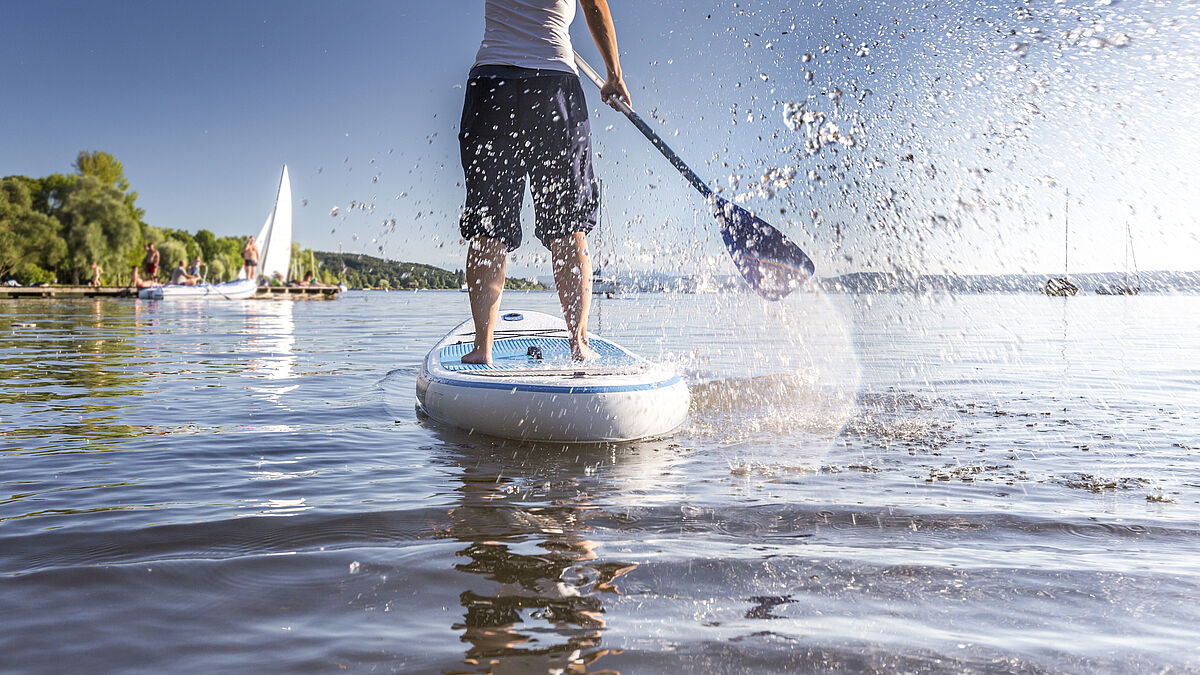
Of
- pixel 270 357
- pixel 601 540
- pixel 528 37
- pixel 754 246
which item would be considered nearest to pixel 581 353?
pixel 754 246

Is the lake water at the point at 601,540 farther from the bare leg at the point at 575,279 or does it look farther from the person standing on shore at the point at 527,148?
the person standing on shore at the point at 527,148

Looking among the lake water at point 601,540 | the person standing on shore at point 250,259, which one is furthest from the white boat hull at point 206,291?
the lake water at point 601,540

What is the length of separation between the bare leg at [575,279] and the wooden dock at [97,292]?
4266cm

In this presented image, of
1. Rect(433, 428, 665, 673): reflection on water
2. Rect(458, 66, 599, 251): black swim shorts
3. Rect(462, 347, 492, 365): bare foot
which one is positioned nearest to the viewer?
Rect(433, 428, 665, 673): reflection on water

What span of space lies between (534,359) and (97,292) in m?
46.7

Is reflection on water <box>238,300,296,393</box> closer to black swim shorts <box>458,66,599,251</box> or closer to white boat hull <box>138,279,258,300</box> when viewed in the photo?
black swim shorts <box>458,66,599,251</box>

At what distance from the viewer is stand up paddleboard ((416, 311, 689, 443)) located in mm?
3693

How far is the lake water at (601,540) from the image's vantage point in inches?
60.4

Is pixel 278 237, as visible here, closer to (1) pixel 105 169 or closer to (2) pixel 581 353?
(1) pixel 105 169

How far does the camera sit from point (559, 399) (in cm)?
367

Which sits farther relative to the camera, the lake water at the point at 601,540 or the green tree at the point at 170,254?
the green tree at the point at 170,254

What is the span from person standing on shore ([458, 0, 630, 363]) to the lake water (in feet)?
3.39

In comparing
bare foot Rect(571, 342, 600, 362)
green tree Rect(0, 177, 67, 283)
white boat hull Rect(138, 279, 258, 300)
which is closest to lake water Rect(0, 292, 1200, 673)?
bare foot Rect(571, 342, 600, 362)

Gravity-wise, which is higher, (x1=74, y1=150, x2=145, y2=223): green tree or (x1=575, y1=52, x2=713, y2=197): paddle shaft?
(x1=74, y1=150, x2=145, y2=223): green tree
